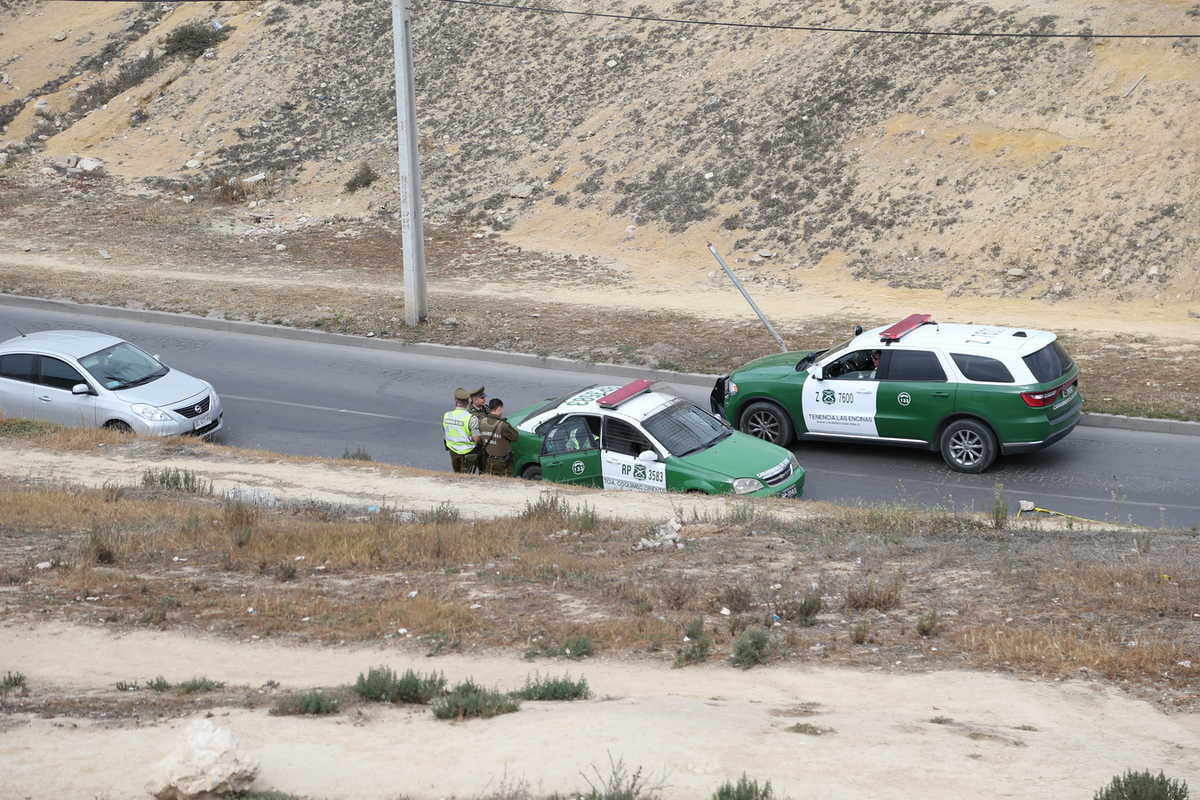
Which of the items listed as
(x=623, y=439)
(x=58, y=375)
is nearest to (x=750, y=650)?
(x=623, y=439)

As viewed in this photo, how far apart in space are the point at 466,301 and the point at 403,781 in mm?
19990

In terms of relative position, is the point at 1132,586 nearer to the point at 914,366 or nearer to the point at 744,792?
the point at 744,792

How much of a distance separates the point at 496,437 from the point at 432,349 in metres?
8.13

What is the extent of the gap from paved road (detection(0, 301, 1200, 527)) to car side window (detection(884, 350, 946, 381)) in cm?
120

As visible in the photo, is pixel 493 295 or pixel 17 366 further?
pixel 493 295

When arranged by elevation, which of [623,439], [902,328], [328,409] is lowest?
[623,439]

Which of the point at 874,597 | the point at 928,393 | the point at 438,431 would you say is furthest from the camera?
the point at 438,431

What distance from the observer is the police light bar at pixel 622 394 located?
1466 centimetres

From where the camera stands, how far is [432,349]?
2300cm

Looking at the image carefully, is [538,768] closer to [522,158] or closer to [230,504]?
[230,504]

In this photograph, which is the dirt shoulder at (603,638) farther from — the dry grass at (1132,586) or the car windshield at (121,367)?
the car windshield at (121,367)

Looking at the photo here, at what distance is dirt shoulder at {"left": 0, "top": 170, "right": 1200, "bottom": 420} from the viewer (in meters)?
21.4

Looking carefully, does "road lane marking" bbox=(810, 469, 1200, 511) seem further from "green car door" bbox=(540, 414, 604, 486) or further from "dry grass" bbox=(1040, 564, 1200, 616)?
"dry grass" bbox=(1040, 564, 1200, 616)

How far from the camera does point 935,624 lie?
948cm
